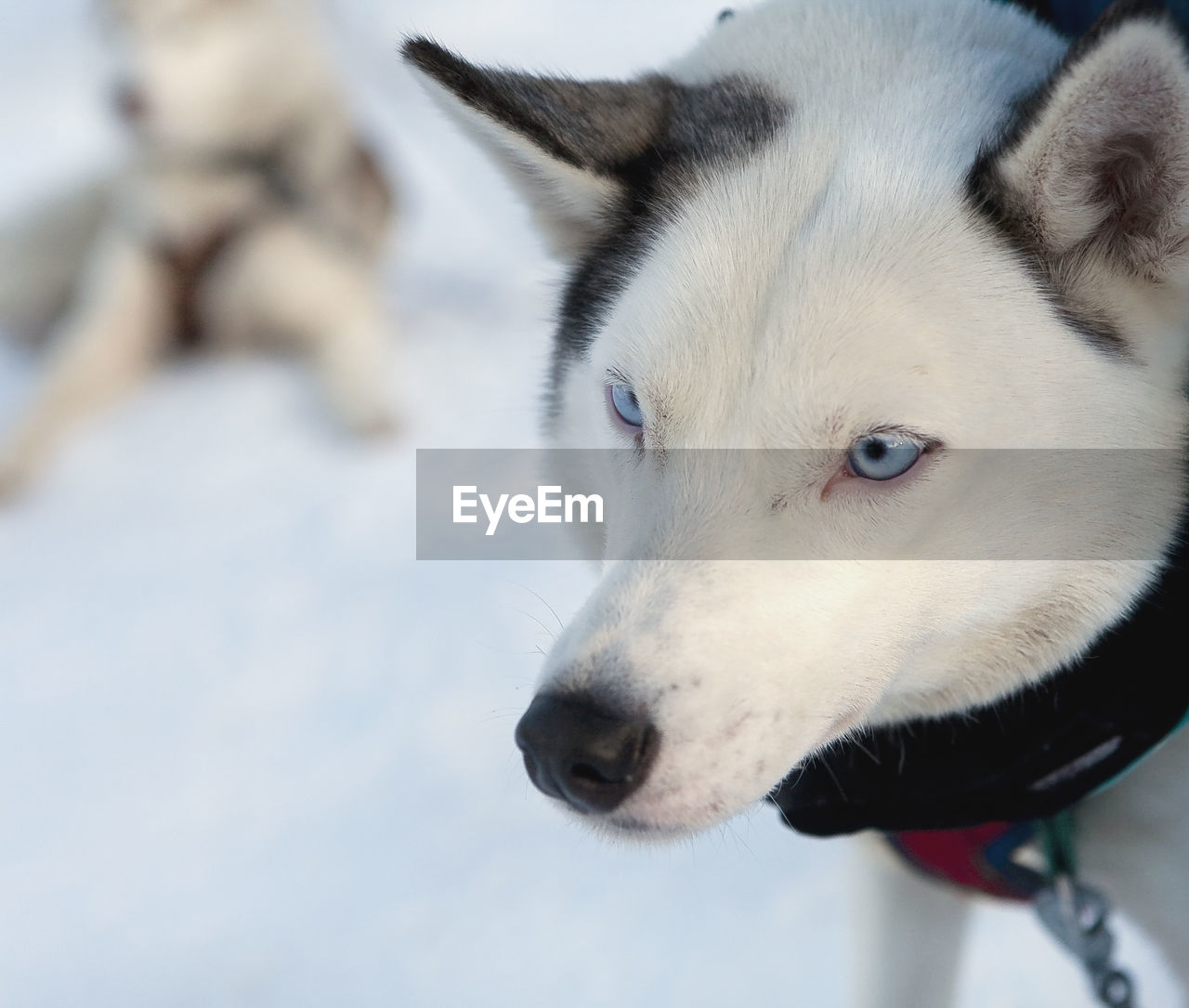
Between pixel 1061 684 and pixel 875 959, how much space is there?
0.70m

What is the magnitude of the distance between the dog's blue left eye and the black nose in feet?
1.07

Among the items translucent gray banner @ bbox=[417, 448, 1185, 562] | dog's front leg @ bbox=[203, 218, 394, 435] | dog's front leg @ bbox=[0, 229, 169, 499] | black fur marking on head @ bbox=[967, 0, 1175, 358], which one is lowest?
dog's front leg @ bbox=[0, 229, 169, 499]

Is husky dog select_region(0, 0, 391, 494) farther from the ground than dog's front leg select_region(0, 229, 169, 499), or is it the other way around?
husky dog select_region(0, 0, 391, 494)

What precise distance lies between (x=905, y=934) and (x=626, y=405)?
0.97m

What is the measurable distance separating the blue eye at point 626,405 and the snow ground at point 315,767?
0.43 meters

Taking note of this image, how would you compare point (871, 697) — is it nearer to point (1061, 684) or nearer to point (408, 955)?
point (1061, 684)

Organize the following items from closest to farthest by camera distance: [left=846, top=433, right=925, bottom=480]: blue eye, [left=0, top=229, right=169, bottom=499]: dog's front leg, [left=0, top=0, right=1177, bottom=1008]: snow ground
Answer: [left=846, top=433, right=925, bottom=480]: blue eye
[left=0, top=0, right=1177, bottom=1008]: snow ground
[left=0, top=229, right=169, bottom=499]: dog's front leg

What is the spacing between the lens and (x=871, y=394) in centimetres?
99

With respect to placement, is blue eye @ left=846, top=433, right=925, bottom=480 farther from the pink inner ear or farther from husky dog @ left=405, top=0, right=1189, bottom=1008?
the pink inner ear

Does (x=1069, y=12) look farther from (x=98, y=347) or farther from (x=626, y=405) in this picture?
(x=98, y=347)

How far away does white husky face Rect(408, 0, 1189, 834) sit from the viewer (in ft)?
3.15

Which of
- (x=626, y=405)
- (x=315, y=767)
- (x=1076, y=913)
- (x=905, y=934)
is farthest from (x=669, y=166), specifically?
(x=315, y=767)

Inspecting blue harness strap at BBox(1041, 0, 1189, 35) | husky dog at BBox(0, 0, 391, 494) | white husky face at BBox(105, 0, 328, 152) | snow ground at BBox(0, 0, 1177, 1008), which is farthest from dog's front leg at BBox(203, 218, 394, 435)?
blue harness strap at BBox(1041, 0, 1189, 35)

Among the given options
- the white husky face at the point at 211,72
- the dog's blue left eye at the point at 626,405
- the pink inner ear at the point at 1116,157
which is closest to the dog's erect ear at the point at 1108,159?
the pink inner ear at the point at 1116,157
